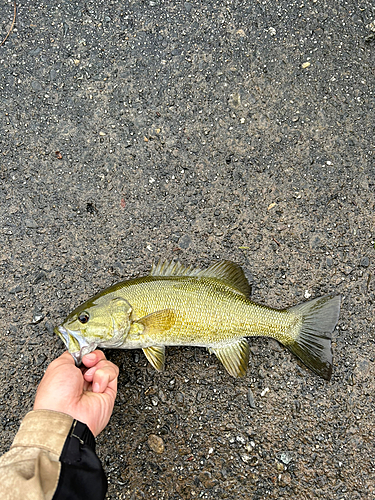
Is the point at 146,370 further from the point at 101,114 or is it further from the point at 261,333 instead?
the point at 101,114

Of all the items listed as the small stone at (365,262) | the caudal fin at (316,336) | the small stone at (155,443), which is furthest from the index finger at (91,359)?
the small stone at (365,262)

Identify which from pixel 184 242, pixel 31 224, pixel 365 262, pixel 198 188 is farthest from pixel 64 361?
pixel 365 262

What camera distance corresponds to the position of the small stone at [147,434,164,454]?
365 cm

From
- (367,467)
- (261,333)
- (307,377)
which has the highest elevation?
(261,333)

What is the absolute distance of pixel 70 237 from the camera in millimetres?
3834

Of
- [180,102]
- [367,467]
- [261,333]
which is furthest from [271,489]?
[180,102]

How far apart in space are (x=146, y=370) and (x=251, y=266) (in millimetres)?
1405

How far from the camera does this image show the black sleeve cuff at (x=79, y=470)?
2633 mm

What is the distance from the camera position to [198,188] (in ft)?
12.8

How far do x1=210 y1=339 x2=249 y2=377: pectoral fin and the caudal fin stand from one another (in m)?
0.43

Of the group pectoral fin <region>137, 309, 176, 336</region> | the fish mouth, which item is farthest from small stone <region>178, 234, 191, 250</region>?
the fish mouth

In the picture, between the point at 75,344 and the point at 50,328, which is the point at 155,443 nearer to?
the point at 75,344

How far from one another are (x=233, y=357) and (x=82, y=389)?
1338 mm

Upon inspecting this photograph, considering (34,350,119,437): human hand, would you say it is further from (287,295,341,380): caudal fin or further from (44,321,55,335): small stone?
(287,295,341,380): caudal fin
